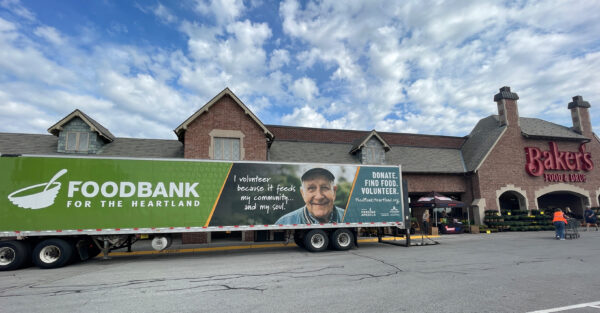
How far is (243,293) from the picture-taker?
646 centimetres

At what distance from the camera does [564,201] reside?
27.8 metres

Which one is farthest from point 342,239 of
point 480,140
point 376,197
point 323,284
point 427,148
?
point 480,140

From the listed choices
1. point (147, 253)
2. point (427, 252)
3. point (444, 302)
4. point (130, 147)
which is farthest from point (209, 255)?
point (130, 147)

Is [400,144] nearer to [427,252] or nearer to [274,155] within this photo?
[274,155]

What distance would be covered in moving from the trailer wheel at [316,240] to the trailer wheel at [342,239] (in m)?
0.31

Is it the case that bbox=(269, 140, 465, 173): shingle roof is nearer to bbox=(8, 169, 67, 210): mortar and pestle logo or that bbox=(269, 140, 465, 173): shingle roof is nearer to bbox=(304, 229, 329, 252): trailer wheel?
bbox=(304, 229, 329, 252): trailer wheel

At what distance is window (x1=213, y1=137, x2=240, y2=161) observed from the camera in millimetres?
18312

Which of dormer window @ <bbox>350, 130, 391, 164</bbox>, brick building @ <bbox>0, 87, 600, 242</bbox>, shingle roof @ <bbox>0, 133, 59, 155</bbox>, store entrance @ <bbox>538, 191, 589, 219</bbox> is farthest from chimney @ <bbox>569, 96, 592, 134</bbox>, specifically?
shingle roof @ <bbox>0, 133, 59, 155</bbox>

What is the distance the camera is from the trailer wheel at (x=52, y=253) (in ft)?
33.7

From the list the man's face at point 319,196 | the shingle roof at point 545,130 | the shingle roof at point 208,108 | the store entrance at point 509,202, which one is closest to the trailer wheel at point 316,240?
the man's face at point 319,196

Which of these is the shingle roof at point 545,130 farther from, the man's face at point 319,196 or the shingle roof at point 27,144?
the shingle roof at point 27,144

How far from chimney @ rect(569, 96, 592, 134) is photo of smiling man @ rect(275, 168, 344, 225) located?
26.3 metres

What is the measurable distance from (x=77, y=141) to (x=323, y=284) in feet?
59.9

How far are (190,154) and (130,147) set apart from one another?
513cm
